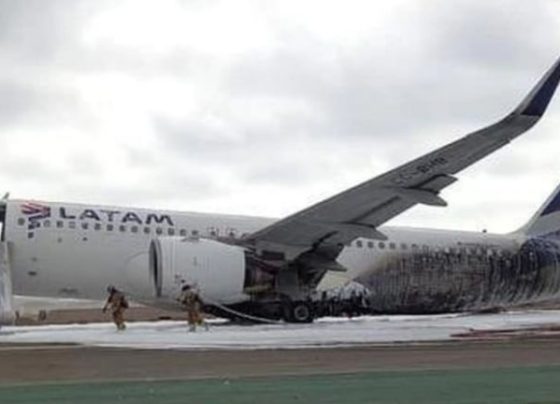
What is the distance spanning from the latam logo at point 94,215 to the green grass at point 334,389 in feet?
61.2

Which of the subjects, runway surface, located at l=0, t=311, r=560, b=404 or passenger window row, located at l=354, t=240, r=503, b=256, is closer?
runway surface, located at l=0, t=311, r=560, b=404

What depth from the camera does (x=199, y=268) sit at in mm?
31938

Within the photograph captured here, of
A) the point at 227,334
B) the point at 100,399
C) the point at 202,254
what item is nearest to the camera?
the point at 100,399

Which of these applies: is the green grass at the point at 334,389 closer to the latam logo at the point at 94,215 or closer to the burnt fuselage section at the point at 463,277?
the latam logo at the point at 94,215

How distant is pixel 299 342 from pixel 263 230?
11.1m

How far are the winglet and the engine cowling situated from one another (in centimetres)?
854

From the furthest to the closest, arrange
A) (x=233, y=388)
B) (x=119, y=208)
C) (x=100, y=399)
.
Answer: (x=119, y=208)
(x=233, y=388)
(x=100, y=399)

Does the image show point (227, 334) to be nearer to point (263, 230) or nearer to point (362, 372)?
point (263, 230)

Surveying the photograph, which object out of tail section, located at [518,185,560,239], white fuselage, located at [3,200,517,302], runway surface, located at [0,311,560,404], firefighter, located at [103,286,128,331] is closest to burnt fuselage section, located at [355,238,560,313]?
tail section, located at [518,185,560,239]

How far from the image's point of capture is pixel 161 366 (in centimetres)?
1750

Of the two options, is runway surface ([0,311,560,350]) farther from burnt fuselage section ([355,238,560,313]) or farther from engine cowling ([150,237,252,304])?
burnt fuselage section ([355,238,560,313])

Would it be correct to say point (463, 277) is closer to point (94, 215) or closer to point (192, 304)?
point (192, 304)

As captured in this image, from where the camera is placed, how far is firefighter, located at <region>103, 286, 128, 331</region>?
1196 inches

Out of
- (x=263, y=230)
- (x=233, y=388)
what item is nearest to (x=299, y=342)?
(x=233, y=388)
